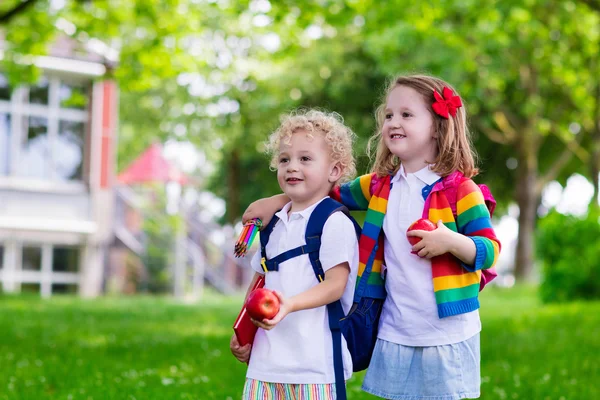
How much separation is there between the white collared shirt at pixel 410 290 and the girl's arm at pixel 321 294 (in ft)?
0.83

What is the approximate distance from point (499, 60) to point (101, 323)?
48.1 feet

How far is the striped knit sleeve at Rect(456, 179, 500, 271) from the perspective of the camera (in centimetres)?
320

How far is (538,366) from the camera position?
22.7 ft

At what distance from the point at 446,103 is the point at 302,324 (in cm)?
109

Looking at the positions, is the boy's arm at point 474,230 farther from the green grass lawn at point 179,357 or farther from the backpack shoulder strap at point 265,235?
the green grass lawn at point 179,357

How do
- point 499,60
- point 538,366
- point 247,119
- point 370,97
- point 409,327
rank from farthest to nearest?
1. point 247,119
2. point 370,97
3. point 499,60
4. point 538,366
5. point 409,327

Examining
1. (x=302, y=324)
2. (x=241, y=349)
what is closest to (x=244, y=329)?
(x=241, y=349)

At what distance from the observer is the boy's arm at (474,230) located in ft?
10.4

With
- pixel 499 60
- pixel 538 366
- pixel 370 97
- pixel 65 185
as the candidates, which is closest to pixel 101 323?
pixel 538 366

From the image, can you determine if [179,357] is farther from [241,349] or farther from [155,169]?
[155,169]

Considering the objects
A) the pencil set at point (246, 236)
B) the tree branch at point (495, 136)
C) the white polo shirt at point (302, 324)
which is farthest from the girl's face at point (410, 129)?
the tree branch at point (495, 136)

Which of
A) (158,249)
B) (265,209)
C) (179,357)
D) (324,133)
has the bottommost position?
(179,357)

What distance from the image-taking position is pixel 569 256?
1447 centimetres

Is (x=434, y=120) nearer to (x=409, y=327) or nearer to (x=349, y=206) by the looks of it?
(x=349, y=206)
